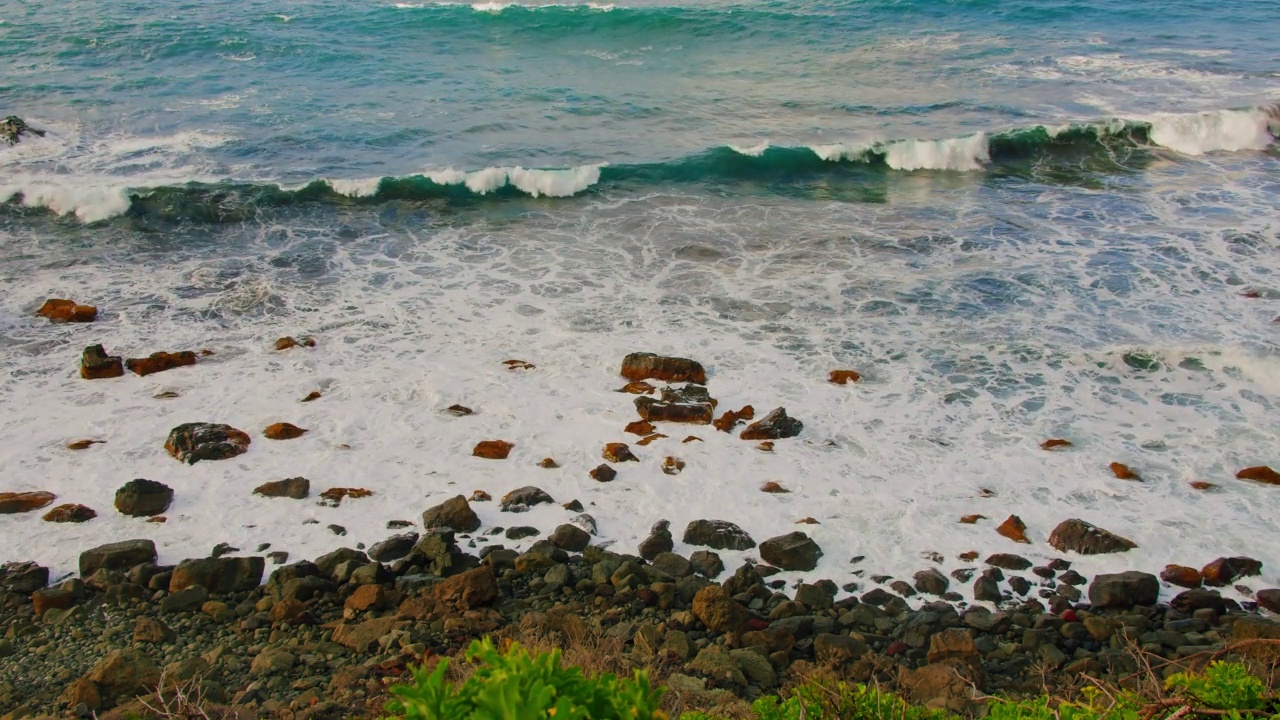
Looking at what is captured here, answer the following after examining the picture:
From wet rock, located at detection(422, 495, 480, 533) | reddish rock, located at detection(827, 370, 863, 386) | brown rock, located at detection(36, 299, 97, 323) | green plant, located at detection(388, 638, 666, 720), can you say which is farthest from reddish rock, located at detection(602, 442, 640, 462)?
brown rock, located at detection(36, 299, 97, 323)

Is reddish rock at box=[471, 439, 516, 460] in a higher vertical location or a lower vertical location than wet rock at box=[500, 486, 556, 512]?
higher

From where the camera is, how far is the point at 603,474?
831 centimetres

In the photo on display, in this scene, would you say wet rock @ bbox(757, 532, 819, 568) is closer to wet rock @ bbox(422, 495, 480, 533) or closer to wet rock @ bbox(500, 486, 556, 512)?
wet rock @ bbox(500, 486, 556, 512)

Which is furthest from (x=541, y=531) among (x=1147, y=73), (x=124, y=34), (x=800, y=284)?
(x=124, y=34)

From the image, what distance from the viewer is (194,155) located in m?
18.0

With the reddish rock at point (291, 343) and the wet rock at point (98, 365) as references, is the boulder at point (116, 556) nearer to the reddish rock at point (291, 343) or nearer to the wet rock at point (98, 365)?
the wet rock at point (98, 365)

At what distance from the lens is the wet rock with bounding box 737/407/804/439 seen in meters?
8.98

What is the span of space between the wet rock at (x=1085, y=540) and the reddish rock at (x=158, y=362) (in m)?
9.05

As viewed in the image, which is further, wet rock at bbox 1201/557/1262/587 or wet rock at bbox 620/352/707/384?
wet rock at bbox 620/352/707/384

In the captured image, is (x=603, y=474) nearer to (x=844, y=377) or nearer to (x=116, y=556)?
(x=844, y=377)

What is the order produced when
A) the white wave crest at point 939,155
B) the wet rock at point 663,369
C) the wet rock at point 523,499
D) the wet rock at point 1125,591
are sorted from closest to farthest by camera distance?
the wet rock at point 1125,591 → the wet rock at point 523,499 → the wet rock at point 663,369 → the white wave crest at point 939,155

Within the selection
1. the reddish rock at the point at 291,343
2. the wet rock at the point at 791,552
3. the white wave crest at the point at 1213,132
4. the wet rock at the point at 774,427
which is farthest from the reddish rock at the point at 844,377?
the white wave crest at the point at 1213,132

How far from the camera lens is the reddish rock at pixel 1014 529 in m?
7.48

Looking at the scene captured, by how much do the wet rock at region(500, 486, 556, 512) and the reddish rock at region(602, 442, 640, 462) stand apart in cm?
82
